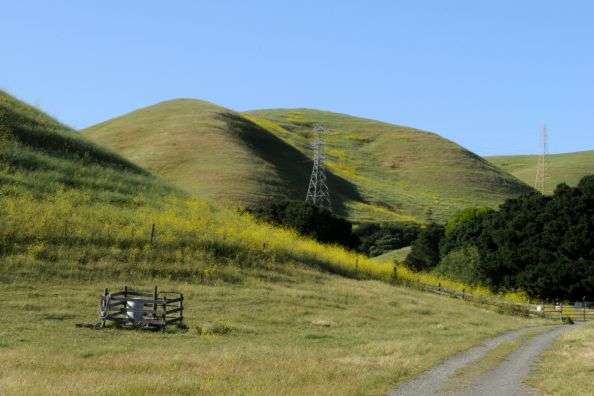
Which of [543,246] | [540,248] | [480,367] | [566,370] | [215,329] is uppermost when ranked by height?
[543,246]

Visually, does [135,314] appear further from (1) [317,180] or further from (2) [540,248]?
(1) [317,180]

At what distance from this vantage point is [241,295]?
4306 cm

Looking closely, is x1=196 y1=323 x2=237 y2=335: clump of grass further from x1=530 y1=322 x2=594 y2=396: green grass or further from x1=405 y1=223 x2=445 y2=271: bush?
x1=405 y1=223 x2=445 y2=271: bush

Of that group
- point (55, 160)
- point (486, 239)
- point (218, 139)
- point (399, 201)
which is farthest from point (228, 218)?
point (399, 201)

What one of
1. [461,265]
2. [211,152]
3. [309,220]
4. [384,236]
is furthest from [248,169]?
[461,265]

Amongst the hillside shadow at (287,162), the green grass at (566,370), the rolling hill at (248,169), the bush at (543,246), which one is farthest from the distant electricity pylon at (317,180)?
the green grass at (566,370)

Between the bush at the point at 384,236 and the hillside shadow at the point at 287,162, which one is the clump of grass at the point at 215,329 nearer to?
the bush at the point at 384,236

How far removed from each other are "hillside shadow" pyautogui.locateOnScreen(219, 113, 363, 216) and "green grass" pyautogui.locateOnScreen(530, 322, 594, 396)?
322 feet

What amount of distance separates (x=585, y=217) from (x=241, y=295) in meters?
41.9

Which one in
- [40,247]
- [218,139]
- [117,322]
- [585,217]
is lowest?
[117,322]

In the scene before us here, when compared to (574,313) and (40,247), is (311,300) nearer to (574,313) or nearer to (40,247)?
(40,247)

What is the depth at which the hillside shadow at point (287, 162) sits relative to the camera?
5320 inches

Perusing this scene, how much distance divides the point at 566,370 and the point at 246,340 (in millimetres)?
13510

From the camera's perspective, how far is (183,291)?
42.0 meters
